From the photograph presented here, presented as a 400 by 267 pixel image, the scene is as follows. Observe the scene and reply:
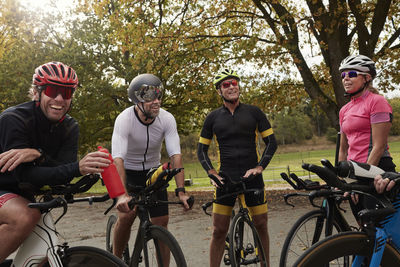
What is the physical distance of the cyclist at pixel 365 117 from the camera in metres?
3.38

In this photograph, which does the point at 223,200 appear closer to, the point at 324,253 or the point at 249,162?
the point at 249,162

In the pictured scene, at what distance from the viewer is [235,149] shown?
4.30 m

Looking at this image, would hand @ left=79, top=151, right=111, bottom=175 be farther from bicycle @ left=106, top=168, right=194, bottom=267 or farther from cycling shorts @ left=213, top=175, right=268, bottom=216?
cycling shorts @ left=213, top=175, right=268, bottom=216

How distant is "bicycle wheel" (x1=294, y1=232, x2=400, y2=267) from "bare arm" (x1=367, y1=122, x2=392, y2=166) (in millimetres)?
1394

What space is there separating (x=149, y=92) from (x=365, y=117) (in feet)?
6.33

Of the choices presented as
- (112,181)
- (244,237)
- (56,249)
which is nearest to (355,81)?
(244,237)

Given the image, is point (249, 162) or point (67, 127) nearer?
point (67, 127)

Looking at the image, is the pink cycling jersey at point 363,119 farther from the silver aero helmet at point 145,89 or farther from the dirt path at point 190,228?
the dirt path at point 190,228

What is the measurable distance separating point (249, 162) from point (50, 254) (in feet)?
7.86

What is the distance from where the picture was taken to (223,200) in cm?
420

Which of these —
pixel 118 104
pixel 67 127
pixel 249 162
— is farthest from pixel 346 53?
pixel 118 104

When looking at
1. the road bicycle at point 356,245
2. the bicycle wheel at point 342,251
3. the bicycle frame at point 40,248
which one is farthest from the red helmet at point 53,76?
the bicycle wheel at point 342,251

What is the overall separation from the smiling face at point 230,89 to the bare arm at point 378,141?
1532mm

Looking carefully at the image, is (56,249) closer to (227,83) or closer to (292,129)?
(227,83)
